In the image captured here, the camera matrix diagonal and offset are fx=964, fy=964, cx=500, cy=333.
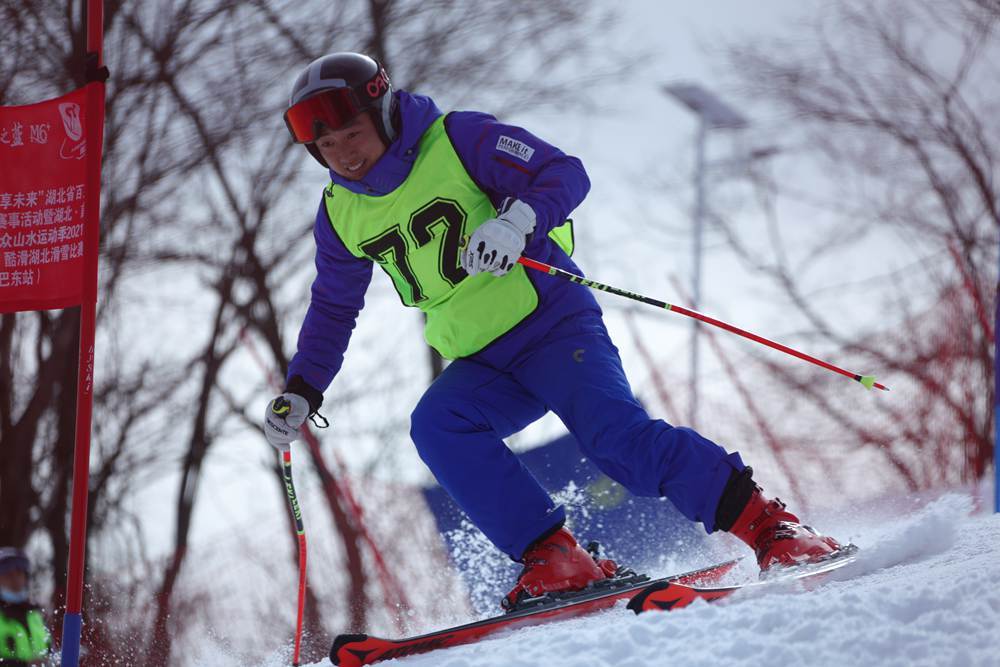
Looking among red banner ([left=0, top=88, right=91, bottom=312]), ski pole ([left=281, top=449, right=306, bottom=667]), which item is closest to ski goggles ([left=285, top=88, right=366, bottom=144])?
red banner ([left=0, top=88, right=91, bottom=312])

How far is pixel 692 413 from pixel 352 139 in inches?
276

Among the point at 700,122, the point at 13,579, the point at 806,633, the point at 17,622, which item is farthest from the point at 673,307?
the point at 700,122

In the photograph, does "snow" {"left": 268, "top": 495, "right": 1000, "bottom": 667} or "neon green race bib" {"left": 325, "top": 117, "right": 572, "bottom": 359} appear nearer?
"snow" {"left": 268, "top": 495, "right": 1000, "bottom": 667}

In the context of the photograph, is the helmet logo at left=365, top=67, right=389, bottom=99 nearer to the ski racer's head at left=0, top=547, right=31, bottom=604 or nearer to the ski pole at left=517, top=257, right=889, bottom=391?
the ski pole at left=517, top=257, right=889, bottom=391

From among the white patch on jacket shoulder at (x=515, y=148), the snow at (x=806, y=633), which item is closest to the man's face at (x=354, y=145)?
the white patch on jacket shoulder at (x=515, y=148)

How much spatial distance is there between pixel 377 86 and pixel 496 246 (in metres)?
0.69

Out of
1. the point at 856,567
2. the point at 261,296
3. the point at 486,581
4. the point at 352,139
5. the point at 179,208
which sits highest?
the point at 179,208

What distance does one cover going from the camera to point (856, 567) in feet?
7.89

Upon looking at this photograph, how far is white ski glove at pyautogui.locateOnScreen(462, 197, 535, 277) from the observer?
2.44 metres

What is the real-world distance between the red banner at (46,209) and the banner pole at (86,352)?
96mm

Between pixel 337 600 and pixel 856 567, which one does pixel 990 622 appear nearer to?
pixel 856 567

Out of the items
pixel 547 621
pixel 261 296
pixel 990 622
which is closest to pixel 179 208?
pixel 261 296

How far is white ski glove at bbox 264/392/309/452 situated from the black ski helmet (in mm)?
781

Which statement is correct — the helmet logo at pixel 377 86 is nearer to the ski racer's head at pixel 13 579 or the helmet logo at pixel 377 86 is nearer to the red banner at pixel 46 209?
the red banner at pixel 46 209
